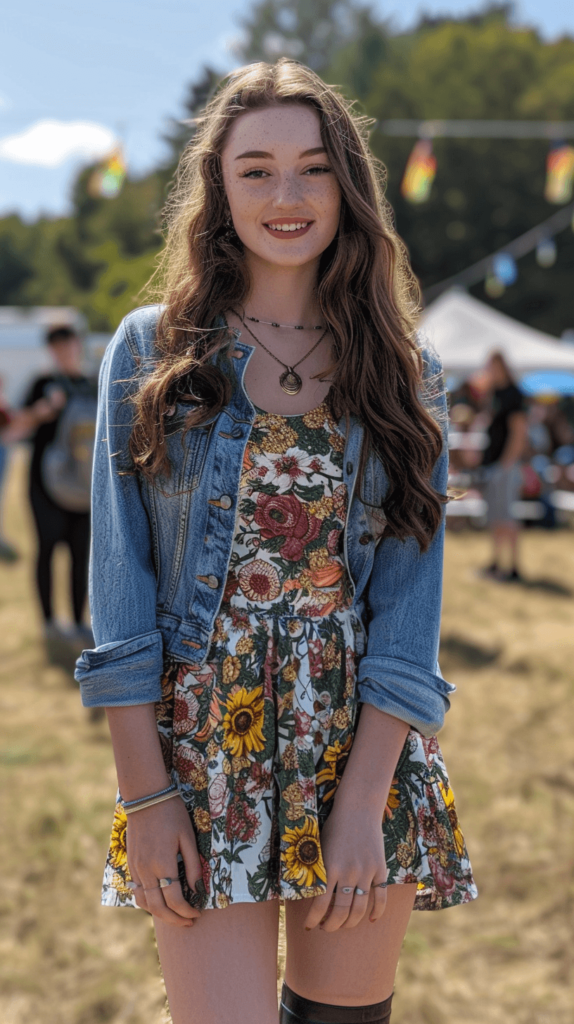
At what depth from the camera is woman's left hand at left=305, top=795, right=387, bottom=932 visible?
4.84ft

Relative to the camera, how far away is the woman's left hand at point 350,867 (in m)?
1.47

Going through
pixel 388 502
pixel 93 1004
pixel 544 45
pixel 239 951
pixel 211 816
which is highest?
pixel 544 45

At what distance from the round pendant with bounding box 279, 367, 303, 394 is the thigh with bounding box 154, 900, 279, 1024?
0.77 metres

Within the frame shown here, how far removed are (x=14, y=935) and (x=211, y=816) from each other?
194cm

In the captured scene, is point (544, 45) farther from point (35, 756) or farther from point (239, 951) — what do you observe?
point (239, 951)

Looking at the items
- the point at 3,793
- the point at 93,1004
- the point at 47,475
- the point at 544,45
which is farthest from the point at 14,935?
the point at 544,45

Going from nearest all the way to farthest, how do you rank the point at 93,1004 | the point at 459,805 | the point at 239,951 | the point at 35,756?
the point at 239,951, the point at 93,1004, the point at 459,805, the point at 35,756

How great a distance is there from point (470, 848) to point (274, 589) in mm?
2512

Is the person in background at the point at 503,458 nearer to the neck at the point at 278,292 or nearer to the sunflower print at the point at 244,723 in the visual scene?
the neck at the point at 278,292

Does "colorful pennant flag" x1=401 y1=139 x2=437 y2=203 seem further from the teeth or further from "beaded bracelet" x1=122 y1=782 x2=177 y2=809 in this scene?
"beaded bracelet" x1=122 y1=782 x2=177 y2=809

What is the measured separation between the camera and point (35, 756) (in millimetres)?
4461

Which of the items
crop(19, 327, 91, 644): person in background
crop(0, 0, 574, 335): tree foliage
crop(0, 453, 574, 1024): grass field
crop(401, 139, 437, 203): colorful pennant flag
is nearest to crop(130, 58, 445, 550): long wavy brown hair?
Answer: crop(0, 453, 574, 1024): grass field

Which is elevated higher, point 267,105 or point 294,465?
point 267,105

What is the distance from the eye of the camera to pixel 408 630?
158 centimetres
